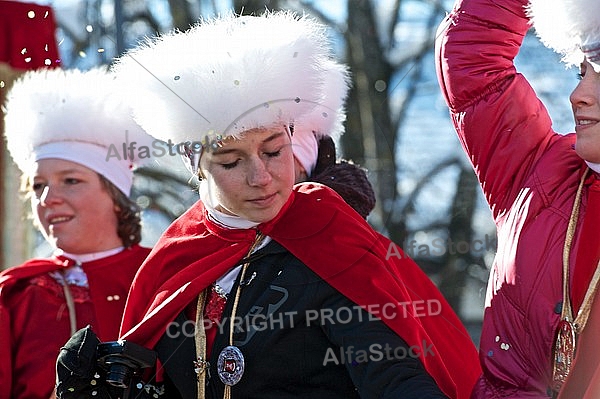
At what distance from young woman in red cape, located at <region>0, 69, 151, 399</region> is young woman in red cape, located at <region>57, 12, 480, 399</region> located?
739 mm

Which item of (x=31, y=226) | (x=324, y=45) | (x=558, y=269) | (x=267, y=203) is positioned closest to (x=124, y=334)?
(x=267, y=203)

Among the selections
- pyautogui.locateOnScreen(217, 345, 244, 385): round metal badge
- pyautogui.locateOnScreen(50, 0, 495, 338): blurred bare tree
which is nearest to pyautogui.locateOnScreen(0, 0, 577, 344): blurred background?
pyautogui.locateOnScreen(50, 0, 495, 338): blurred bare tree

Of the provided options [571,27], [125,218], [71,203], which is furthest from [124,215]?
[571,27]

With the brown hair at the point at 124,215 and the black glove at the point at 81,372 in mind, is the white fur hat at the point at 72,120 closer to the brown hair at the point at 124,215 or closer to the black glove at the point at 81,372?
the brown hair at the point at 124,215

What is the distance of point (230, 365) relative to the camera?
2.55 meters

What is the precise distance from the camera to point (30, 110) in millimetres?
3520

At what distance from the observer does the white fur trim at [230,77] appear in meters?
2.51

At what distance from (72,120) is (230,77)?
3.68ft

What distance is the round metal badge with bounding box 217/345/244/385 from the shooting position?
2.54 meters

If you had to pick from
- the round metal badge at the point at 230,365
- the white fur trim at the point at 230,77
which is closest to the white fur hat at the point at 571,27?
the white fur trim at the point at 230,77

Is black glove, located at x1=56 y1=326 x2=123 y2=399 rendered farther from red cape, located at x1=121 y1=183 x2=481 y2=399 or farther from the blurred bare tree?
the blurred bare tree

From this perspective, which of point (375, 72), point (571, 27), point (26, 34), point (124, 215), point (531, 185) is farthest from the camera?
point (375, 72)

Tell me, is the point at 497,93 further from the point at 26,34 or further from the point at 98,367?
the point at 26,34

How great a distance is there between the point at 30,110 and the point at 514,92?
5.72 feet
